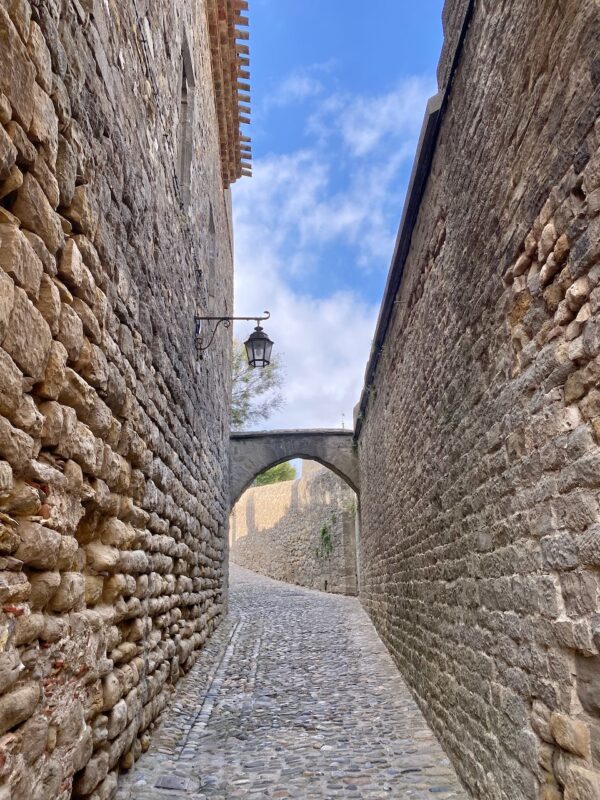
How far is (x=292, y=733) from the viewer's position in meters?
4.05

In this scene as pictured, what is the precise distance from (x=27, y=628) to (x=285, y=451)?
10361 mm

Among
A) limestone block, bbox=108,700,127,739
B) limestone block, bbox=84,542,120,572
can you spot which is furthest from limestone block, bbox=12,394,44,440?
limestone block, bbox=108,700,127,739

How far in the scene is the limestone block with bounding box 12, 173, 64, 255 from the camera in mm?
1712

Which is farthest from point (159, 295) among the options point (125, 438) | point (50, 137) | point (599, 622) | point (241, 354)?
point (241, 354)

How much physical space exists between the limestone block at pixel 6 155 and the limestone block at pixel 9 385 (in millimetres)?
477

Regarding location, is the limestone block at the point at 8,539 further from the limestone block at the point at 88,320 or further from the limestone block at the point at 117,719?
the limestone block at the point at 117,719

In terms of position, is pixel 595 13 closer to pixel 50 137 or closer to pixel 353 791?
pixel 50 137

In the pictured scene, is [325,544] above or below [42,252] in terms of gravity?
above

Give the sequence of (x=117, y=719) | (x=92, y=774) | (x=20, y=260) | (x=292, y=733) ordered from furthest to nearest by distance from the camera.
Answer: (x=292, y=733) < (x=117, y=719) < (x=92, y=774) < (x=20, y=260)

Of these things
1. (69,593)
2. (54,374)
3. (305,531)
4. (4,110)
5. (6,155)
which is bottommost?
(69,593)

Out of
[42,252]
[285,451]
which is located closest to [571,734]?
[42,252]

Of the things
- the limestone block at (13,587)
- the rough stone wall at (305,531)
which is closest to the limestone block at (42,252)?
the limestone block at (13,587)

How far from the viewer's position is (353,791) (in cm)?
310

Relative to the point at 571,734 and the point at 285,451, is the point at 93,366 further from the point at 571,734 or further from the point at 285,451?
the point at 285,451
